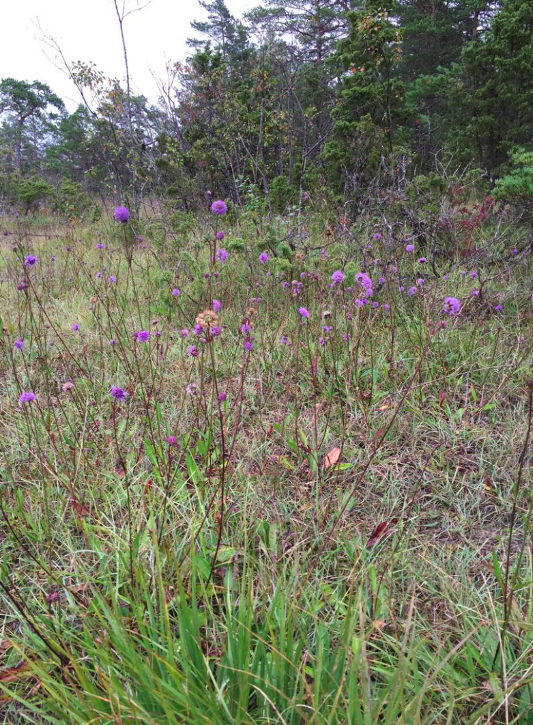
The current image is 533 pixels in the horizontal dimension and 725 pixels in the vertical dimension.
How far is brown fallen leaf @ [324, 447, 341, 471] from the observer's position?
1688mm

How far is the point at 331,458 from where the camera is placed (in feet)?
5.66

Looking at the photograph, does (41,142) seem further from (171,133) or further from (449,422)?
(449,422)

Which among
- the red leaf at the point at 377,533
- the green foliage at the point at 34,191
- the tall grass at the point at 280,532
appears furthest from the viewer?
the green foliage at the point at 34,191

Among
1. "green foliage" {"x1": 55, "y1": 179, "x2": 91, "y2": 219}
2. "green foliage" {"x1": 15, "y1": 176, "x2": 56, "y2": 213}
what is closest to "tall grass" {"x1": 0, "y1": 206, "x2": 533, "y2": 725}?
"green foliage" {"x1": 55, "y1": 179, "x2": 91, "y2": 219}

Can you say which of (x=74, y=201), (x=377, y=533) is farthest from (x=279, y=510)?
(x=74, y=201)

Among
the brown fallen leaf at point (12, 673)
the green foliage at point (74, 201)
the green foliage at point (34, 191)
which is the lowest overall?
the brown fallen leaf at point (12, 673)

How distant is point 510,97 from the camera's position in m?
5.44

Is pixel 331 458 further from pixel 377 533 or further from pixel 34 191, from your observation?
pixel 34 191

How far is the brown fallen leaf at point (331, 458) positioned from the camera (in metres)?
1.69

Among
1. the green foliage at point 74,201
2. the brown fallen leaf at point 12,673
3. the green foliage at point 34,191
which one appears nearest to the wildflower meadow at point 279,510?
the brown fallen leaf at point 12,673

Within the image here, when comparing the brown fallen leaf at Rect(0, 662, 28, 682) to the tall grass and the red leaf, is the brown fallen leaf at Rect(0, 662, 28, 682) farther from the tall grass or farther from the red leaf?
the red leaf

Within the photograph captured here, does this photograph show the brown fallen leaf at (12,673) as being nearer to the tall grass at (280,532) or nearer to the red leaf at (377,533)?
the tall grass at (280,532)

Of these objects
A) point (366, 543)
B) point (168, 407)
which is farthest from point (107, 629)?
point (168, 407)

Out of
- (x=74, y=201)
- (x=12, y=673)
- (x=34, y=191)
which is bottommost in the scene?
(x=12, y=673)
